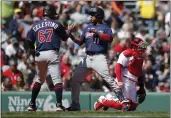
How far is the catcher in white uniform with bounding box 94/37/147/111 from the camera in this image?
12656mm

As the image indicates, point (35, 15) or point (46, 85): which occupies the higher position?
point (35, 15)

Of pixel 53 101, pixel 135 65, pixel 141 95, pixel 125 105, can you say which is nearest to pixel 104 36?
pixel 135 65

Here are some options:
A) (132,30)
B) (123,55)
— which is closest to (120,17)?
(132,30)

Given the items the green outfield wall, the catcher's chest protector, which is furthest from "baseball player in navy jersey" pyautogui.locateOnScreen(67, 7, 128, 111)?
the green outfield wall

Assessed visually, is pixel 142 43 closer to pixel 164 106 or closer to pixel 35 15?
Result: pixel 164 106

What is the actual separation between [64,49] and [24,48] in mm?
1059

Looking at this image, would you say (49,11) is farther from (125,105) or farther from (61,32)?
(125,105)

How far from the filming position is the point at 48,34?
39.6 ft

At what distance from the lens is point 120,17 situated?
19.9 m

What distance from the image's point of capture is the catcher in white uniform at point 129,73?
41.5 ft

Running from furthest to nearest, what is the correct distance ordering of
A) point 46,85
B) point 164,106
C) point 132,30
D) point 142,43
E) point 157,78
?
point 132,30
point 157,78
point 46,85
point 164,106
point 142,43

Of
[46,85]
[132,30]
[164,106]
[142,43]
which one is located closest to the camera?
[142,43]

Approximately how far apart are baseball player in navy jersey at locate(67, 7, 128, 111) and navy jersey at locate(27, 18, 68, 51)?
0.31m

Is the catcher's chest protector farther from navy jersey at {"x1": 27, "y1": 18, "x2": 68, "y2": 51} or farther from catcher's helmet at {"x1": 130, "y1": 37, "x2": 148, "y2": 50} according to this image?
navy jersey at {"x1": 27, "y1": 18, "x2": 68, "y2": 51}
